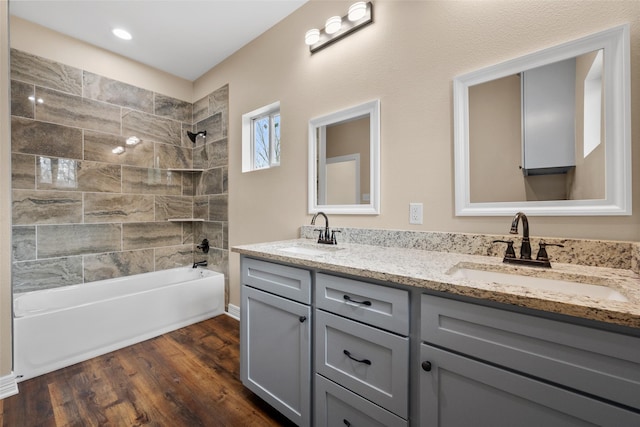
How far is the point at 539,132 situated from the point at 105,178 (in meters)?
3.60

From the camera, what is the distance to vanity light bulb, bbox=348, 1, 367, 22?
1.71 m

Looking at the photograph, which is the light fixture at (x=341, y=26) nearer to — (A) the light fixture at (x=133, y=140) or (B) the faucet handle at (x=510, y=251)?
(B) the faucet handle at (x=510, y=251)

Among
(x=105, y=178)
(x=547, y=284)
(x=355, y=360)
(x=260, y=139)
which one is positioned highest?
(x=260, y=139)

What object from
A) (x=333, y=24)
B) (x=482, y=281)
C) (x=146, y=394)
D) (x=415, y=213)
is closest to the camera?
(x=482, y=281)

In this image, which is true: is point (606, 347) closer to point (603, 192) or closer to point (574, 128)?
point (603, 192)

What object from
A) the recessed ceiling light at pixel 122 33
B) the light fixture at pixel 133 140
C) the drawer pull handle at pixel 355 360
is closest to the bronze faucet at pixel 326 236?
the drawer pull handle at pixel 355 360

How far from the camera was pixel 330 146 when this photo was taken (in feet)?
6.70

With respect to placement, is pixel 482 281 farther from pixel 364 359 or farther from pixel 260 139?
pixel 260 139

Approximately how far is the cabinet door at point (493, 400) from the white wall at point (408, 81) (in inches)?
29.6

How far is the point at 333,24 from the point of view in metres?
1.83

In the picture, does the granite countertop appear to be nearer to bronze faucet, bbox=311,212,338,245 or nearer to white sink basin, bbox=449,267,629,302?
white sink basin, bbox=449,267,629,302

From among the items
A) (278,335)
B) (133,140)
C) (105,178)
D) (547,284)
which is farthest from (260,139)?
Result: (547,284)

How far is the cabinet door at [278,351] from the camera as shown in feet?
4.26

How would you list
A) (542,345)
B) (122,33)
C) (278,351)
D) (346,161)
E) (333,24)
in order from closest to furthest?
1. (542,345)
2. (278,351)
3. (333,24)
4. (346,161)
5. (122,33)
